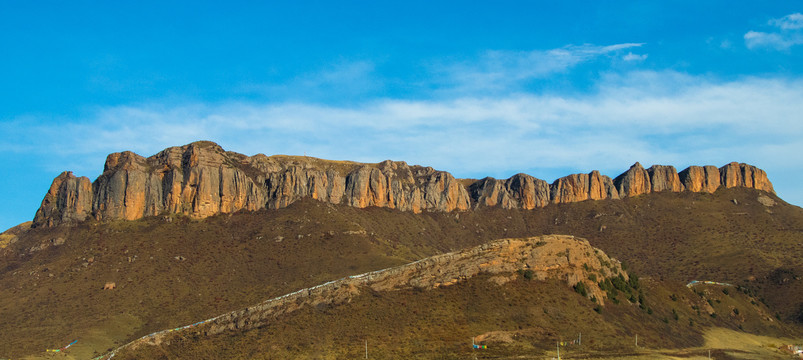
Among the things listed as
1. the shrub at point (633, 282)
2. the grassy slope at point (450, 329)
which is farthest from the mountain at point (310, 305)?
the shrub at point (633, 282)

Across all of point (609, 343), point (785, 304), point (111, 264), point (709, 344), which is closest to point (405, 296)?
point (609, 343)

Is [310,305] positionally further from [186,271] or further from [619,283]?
[186,271]

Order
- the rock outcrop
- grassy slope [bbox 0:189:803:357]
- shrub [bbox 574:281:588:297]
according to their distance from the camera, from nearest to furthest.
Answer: shrub [bbox 574:281:588:297], the rock outcrop, grassy slope [bbox 0:189:803:357]

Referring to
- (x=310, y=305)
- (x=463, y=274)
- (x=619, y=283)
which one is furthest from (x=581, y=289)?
(x=310, y=305)

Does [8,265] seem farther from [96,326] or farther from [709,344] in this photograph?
[709,344]

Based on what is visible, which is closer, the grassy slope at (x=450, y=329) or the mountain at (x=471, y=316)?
the grassy slope at (x=450, y=329)

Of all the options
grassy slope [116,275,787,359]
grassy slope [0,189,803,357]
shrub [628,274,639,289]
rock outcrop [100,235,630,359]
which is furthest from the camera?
grassy slope [0,189,803,357]

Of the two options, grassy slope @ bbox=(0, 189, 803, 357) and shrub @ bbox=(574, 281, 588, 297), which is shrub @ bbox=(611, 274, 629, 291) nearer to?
shrub @ bbox=(574, 281, 588, 297)

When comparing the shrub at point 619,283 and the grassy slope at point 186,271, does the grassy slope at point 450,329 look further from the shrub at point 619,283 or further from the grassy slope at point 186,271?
the grassy slope at point 186,271

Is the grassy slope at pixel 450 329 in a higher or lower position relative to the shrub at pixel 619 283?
lower

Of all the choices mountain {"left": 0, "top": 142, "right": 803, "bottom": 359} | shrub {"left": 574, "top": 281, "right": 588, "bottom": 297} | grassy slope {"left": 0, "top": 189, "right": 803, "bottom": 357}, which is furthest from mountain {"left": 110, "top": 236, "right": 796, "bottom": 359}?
grassy slope {"left": 0, "top": 189, "right": 803, "bottom": 357}

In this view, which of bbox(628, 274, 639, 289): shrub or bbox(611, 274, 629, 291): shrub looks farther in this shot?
bbox(628, 274, 639, 289): shrub

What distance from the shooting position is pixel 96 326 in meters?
144

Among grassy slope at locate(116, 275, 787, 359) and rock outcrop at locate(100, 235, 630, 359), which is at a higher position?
rock outcrop at locate(100, 235, 630, 359)
